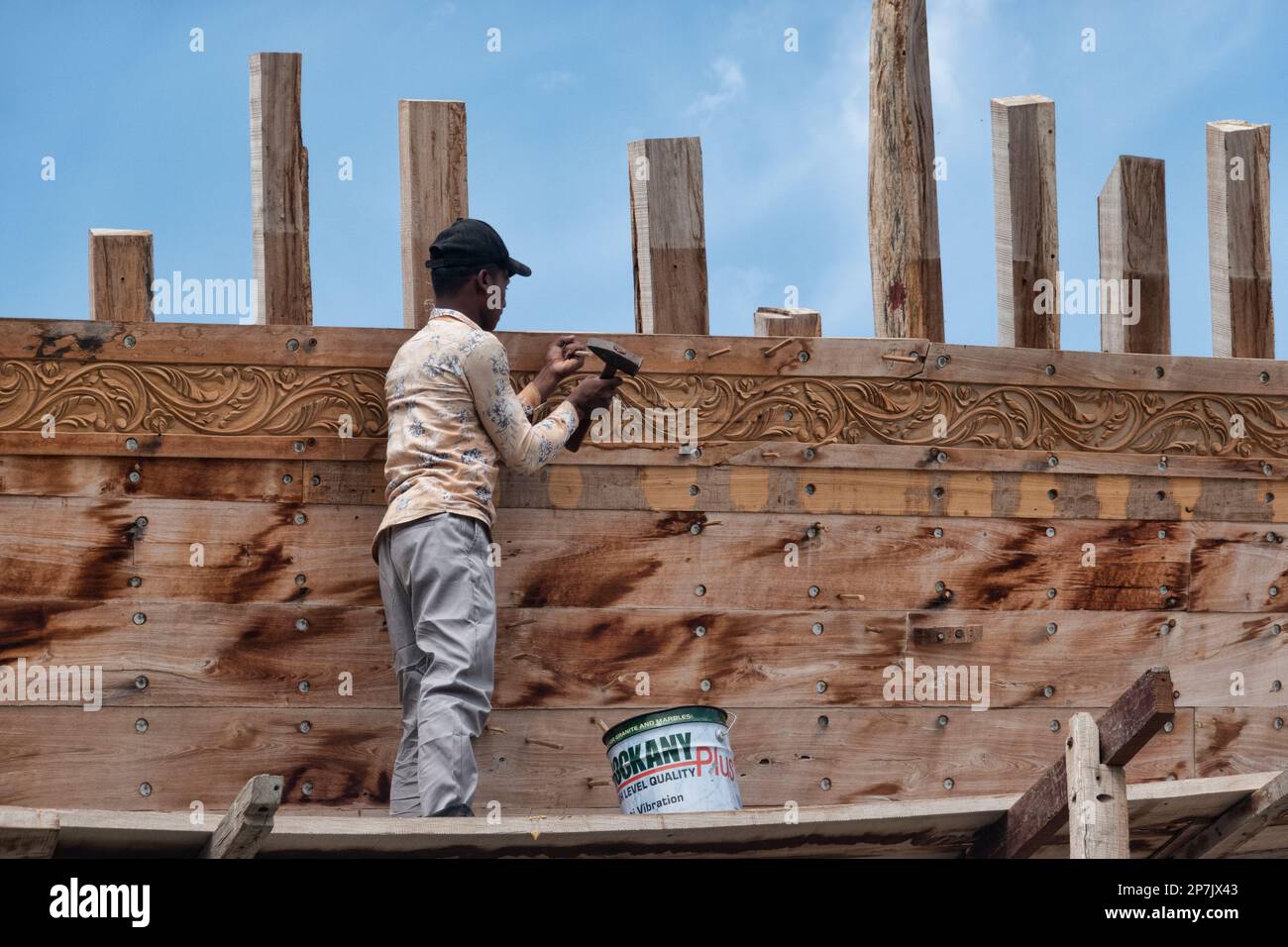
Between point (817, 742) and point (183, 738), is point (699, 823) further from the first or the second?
point (183, 738)

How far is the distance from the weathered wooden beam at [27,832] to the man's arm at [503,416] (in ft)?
6.32

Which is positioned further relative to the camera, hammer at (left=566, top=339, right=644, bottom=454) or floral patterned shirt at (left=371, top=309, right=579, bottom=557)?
hammer at (left=566, top=339, right=644, bottom=454)

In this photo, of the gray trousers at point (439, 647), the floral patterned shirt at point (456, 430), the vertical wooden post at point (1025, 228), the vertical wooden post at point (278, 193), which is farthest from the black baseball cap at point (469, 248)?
the vertical wooden post at point (1025, 228)

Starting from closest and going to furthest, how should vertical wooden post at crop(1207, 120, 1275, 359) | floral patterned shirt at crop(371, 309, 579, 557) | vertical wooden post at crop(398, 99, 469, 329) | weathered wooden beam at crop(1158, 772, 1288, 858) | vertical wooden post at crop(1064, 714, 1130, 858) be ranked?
vertical wooden post at crop(1064, 714, 1130, 858) < weathered wooden beam at crop(1158, 772, 1288, 858) < floral patterned shirt at crop(371, 309, 579, 557) < vertical wooden post at crop(398, 99, 469, 329) < vertical wooden post at crop(1207, 120, 1275, 359)

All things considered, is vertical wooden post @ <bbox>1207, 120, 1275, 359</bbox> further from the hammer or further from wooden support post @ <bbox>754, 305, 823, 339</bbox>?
the hammer

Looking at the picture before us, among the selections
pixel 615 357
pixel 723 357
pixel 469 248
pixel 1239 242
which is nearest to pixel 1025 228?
pixel 1239 242

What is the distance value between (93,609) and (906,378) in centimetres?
310

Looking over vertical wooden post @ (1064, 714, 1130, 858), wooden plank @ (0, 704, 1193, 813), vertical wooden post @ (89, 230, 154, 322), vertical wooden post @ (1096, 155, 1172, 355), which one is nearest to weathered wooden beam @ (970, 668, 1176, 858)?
vertical wooden post @ (1064, 714, 1130, 858)

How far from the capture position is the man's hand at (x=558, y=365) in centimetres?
572

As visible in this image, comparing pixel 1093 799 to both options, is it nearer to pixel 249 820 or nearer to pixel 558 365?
pixel 249 820

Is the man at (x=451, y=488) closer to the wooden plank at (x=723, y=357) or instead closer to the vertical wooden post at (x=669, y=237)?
the wooden plank at (x=723, y=357)

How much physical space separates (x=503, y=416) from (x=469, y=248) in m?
0.63

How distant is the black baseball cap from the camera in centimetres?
556

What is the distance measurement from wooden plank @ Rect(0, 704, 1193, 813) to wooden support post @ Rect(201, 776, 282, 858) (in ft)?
5.24
